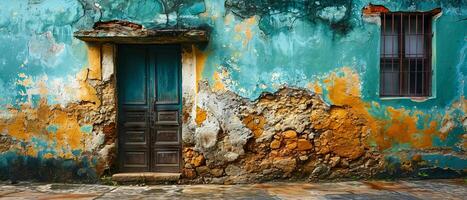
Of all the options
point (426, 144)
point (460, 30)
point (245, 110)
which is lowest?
point (426, 144)

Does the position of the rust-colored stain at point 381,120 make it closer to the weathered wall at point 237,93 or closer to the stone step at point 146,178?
the weathered wall at point 237,93

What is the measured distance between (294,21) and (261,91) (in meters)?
1.12

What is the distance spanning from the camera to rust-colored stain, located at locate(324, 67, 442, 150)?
643 cm

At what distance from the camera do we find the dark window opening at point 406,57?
21.7ft

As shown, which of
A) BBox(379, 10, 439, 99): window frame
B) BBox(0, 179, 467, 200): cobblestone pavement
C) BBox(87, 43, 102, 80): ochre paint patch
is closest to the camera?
BBox(0, 179, 467, 200): cobblestone pavement

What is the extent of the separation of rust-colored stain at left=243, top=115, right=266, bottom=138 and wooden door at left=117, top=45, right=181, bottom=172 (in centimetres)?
104

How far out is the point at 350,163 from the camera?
256 inches

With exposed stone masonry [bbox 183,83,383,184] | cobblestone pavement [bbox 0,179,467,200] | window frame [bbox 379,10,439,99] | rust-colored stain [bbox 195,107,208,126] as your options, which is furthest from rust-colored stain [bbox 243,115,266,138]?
window frame [bbox 379,10,439,99]

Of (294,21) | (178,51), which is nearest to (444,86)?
(294,21)

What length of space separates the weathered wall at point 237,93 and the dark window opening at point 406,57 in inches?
7.6

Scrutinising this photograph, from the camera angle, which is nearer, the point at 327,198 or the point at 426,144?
the point at 327,198

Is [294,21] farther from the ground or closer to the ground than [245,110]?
farther from the ground

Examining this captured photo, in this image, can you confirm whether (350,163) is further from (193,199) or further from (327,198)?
(193,199)

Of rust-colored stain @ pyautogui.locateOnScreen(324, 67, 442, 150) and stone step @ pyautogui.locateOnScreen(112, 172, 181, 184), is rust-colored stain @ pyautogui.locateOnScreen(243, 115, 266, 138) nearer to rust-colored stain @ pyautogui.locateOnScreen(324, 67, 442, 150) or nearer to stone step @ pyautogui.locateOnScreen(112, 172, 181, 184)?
rust-colored stain @ pyautogui.locateOnScreen(324, 67, 442, 150)
